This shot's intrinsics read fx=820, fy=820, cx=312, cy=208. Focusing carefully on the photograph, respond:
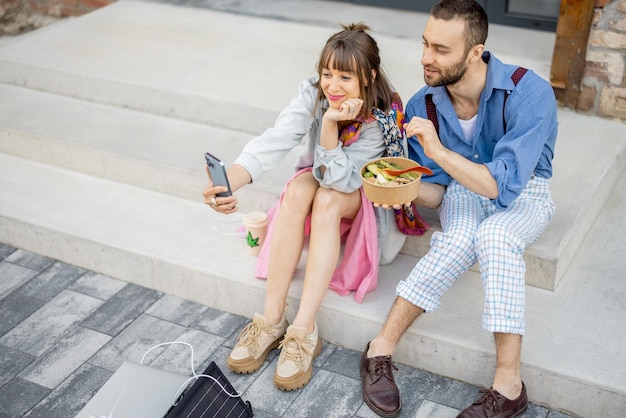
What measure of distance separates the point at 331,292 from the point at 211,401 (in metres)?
0.73

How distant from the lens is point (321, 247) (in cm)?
290

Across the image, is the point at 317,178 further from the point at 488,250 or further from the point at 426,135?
the point at 488,250

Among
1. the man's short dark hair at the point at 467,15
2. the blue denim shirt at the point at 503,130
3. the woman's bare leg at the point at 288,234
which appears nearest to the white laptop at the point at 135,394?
the woman's bare leg at the point at 288,234

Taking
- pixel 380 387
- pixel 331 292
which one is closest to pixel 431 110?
pixel 331 292

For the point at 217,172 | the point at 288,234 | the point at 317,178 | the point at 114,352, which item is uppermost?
the point at 217,172

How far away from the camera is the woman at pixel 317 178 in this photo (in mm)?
2803

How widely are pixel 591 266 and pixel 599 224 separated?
328 millimetres

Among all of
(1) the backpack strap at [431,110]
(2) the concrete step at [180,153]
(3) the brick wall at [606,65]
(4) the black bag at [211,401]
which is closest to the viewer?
(4) the black bag at [211,401]

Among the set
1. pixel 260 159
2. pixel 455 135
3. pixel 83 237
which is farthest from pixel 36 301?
pixel 455 135

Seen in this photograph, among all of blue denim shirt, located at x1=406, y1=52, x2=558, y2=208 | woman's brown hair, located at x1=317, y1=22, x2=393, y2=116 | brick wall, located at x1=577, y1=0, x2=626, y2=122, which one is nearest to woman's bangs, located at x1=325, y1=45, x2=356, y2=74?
woman's brown hair, located at x1=317, y1=22, x2=393, y2=116

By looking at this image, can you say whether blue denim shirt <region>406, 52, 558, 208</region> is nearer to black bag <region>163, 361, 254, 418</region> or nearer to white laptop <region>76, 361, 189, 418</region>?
black bag <region>163, 361, 254, 418</region>

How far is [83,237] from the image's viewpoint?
3.56 m

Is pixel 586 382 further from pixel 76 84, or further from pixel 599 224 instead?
pixel 76 84

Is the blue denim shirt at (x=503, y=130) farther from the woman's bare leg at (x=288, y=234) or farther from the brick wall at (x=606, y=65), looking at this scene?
the brick wall at (x=606, y=65)
